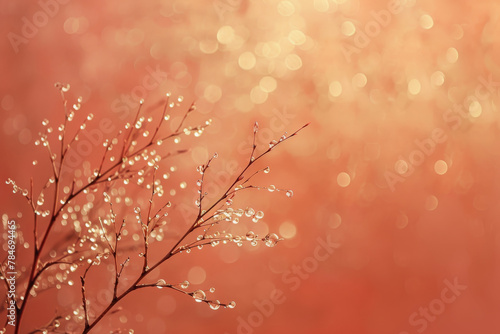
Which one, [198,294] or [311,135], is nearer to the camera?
[198,294]

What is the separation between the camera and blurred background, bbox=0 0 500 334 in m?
1.22

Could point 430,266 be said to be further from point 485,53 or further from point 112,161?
point 112,161

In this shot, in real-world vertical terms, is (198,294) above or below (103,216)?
below

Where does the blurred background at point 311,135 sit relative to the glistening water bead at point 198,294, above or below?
above

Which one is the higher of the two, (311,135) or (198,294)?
(311,135)

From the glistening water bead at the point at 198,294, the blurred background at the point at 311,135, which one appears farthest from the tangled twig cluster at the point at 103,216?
the glistening water bead at the point at 198,294

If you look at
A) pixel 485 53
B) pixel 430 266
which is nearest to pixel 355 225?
pixel 430 266

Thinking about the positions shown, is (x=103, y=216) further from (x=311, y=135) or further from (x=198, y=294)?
(x=311, y=135)

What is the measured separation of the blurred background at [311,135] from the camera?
1225 mm

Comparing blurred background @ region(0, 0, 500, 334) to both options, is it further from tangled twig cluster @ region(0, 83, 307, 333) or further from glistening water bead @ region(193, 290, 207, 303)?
glistening water bead @ region(193, 290, 207, 303)

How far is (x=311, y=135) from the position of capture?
1.27m

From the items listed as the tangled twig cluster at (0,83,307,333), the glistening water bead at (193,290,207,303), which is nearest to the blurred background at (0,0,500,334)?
the tangled twig cluster at (0,83,307,333)

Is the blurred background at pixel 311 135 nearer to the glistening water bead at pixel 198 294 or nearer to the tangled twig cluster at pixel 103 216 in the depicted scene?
the tangled twig cluster at pixel 103 216

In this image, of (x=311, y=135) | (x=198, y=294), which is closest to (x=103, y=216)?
(x=198, y=294)
